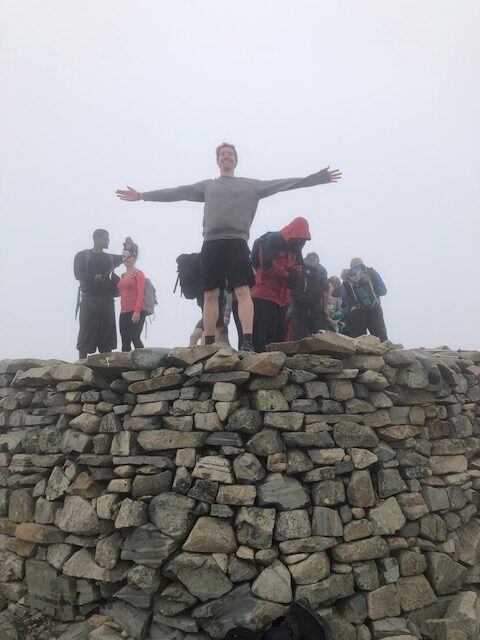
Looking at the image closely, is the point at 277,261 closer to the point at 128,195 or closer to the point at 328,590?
the point at 128,195

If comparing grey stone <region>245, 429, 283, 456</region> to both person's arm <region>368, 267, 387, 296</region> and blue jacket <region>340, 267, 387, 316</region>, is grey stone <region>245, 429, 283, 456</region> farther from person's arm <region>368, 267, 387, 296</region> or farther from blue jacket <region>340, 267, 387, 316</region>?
person's arm <region>368, 267, 387, 296</region>

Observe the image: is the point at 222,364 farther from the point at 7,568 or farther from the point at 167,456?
the point at 7,568

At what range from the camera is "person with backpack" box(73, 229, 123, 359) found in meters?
7.38

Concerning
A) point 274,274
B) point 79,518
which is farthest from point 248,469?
point 274,274

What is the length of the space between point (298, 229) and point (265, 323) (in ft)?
4.20

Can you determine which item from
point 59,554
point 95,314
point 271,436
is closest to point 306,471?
point 271,436

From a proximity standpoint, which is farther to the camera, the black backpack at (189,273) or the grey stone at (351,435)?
the black backpack at (189,273)

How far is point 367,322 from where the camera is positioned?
7945mm

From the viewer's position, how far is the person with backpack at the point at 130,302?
7609mm

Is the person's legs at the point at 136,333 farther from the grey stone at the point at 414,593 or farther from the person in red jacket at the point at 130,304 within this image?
the grey stone at the point at 414,593

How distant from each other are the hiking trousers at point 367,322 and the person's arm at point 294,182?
2.58m

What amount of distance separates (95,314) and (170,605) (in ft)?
14.1

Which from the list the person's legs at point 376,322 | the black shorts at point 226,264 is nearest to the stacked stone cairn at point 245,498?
the black shorts at point 226,264

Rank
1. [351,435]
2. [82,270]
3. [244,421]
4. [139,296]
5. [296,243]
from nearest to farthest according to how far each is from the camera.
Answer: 1. [244,421]
2. [351,435]
3. [296,243]
4. [82,270]
5. [139,296]
